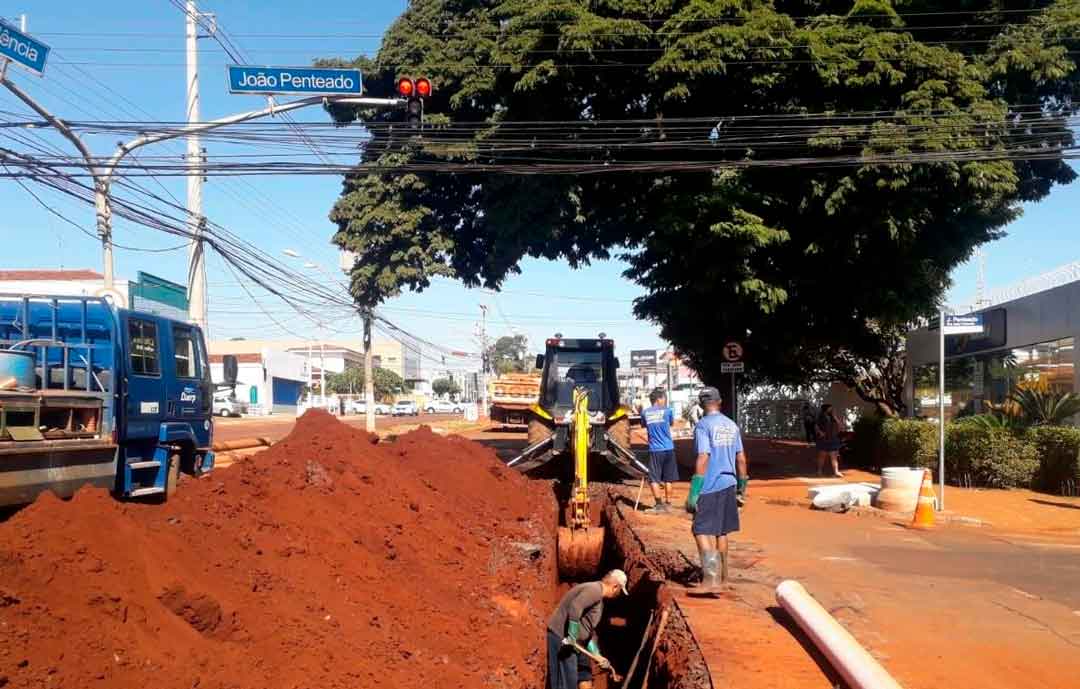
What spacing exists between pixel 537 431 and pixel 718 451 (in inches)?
338

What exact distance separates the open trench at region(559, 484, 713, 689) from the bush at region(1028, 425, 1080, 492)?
794cm

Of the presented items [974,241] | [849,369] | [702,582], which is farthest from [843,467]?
[702,582]

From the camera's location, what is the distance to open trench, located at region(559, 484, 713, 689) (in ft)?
22.7

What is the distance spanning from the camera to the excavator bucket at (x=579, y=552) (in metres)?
13.0

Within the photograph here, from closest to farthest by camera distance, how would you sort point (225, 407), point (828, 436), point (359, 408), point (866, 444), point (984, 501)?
point (984, 501)
point (828, 436)
point (866, 444)
point (225, 407)
point (359, 408)

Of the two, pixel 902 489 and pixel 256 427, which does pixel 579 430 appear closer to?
pixel 902 489

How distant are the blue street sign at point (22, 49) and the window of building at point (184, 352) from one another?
404 cm

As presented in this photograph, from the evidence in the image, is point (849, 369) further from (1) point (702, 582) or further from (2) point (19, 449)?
(2) point (19, 449)

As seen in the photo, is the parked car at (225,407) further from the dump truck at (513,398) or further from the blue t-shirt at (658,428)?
the blue t-shirt at (658,428)

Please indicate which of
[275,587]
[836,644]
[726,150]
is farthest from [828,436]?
[275,587]

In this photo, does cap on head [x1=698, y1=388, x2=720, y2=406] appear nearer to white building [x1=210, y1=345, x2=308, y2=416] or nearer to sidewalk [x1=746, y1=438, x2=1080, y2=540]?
sidewalk [x1=746, y1=438, x2=1080, y2=540]

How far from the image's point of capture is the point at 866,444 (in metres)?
23.7

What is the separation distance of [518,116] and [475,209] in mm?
2931

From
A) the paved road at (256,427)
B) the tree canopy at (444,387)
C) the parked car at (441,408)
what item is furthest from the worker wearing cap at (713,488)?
the tree canopy at (444,387)
